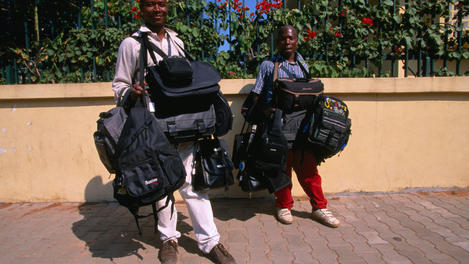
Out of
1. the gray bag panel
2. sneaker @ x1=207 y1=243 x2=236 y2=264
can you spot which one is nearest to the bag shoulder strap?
the gray bag panel

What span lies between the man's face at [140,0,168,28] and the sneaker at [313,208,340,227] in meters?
2.24

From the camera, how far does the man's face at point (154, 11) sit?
238 cm

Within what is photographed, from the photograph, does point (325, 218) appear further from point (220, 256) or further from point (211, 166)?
point (211, 166)

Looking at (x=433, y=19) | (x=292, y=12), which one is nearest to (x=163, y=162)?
(x=292, y=12)

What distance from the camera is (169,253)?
252cm

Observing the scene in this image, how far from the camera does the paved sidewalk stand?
8.57 feet

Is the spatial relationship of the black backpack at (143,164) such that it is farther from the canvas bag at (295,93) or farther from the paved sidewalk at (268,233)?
the canvas bag at (295,93)

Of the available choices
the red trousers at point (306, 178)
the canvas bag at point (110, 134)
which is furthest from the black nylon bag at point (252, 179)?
the canvas bag at point (110, 134)

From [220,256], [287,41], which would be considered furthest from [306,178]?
[287,41]

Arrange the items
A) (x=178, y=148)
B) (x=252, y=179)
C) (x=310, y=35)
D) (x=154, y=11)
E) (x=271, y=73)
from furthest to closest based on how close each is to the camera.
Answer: (x=310, y=35)
(x=271, y=73)
(x=252, y=179)
(x=178, y=148)
(x=154, y=11)

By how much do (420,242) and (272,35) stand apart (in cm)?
253

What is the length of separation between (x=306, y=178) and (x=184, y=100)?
158cm

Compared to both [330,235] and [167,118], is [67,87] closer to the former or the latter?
[167,118]

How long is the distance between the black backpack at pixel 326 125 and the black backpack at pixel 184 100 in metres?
0.98
